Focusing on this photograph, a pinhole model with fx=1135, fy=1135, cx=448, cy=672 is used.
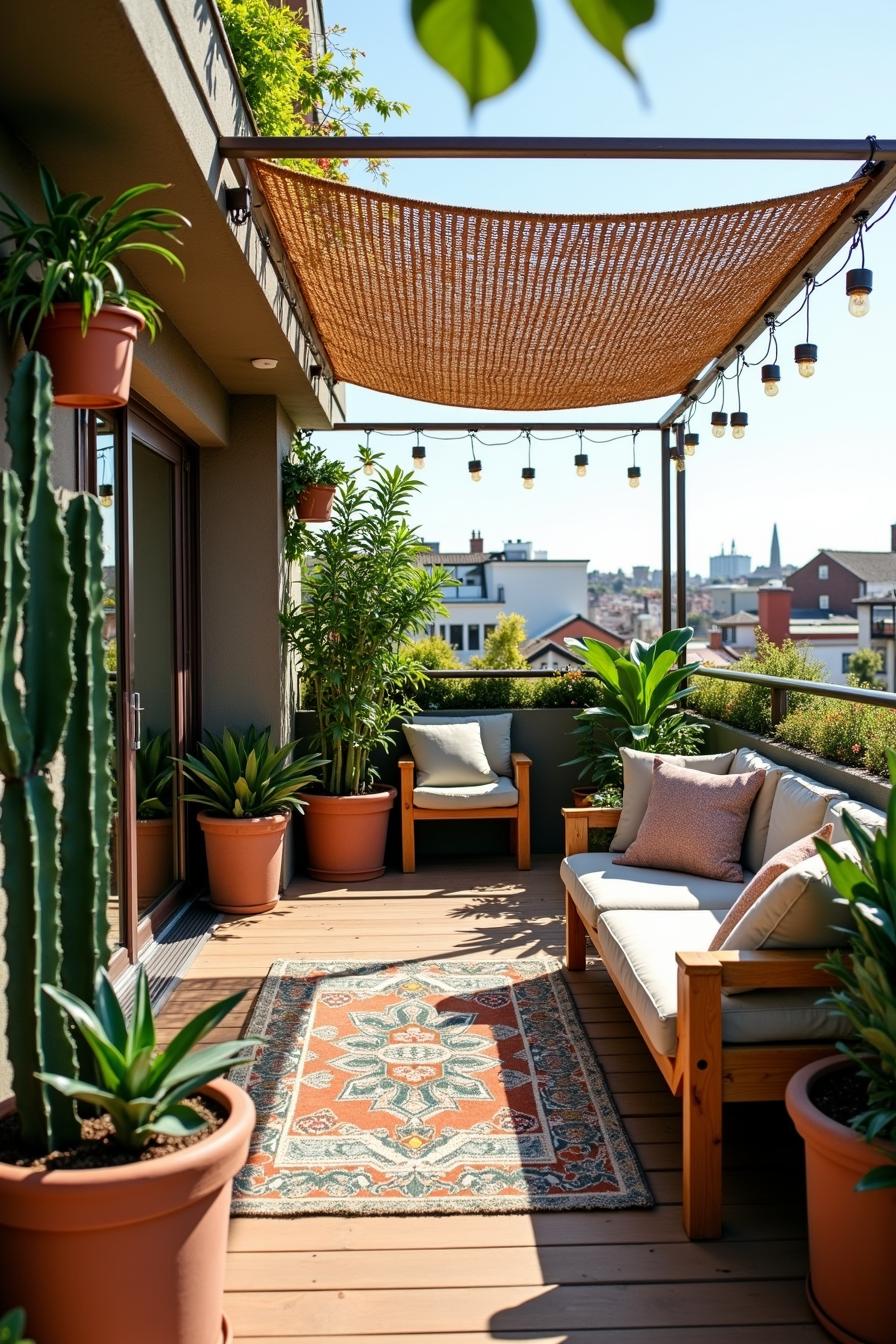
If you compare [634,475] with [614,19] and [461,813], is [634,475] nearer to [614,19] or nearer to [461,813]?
[461,813]

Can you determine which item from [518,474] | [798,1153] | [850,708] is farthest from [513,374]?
[798,1153]

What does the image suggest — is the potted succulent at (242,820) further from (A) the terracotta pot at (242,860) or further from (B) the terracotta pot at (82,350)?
(B) the terracotta pot at (82,350)

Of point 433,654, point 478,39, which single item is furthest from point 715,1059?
point 433,654

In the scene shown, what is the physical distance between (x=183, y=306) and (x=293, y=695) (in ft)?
8.77

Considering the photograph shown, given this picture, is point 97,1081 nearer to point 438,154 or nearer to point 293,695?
point 438,154

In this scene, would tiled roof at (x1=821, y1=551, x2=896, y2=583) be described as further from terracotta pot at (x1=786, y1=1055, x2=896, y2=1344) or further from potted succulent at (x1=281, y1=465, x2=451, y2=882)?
terracotta pot at (x1=786, y1=1055, x2=896, y2=1344)

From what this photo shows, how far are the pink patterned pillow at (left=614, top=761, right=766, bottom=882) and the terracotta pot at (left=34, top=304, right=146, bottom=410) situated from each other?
2550 millimetres

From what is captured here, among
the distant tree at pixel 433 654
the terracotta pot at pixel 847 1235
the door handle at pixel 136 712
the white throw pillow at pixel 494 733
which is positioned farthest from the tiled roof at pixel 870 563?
the terracotta pot at pixel 847 1235

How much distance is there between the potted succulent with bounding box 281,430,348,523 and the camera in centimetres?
605

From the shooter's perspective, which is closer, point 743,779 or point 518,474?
point 743,779

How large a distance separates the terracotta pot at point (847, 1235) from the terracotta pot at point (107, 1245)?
3.79 ft

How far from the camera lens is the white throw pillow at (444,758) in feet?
21.1

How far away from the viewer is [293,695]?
6.45 m

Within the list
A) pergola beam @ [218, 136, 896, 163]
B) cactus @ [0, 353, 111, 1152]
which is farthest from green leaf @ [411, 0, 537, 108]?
pergola beam @ [218, 136, 896, 163]
